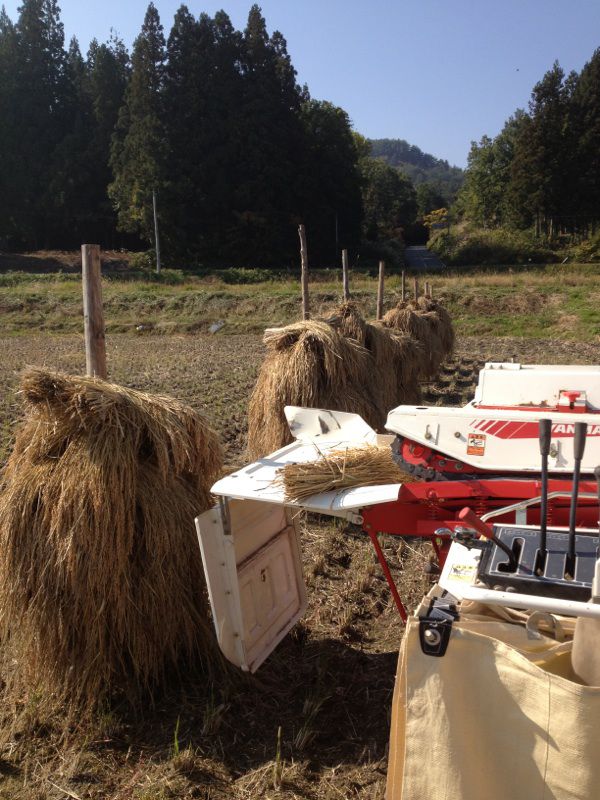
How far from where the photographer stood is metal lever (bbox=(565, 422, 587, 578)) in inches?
89.7

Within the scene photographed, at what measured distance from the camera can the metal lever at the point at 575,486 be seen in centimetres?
228

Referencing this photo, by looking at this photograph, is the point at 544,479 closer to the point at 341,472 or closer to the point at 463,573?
the point at 463,573

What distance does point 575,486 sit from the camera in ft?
7.52

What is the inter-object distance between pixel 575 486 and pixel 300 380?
500 centimetres

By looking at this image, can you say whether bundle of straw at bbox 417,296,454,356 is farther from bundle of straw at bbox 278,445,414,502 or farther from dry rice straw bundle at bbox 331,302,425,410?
bundle of straw at bbox 278,445,414,502

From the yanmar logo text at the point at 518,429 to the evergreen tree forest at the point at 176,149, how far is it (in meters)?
43.5

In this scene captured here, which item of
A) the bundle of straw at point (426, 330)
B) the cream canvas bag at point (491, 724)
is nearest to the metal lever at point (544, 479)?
the cream canvas bag at point (491, 724)

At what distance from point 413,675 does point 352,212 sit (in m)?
52.3

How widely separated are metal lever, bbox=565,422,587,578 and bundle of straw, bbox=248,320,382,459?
4.80m

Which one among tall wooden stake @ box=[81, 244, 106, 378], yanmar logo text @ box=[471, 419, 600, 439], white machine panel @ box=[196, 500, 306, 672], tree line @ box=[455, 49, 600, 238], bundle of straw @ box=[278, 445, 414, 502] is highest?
tree line @ box=[455, 49, 600, 238]

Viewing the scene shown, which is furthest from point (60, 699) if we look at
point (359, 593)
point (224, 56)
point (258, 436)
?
point (224, 56)

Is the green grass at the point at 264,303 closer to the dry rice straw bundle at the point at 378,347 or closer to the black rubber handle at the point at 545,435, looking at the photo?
the dry rice straw bundle at the point at 378,347

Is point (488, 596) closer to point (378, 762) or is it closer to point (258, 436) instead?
point (378, 762)

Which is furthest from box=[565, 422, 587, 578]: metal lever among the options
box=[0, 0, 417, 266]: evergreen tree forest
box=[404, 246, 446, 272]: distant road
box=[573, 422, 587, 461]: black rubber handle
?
box=[404, 246, 446, 272]: distant road
